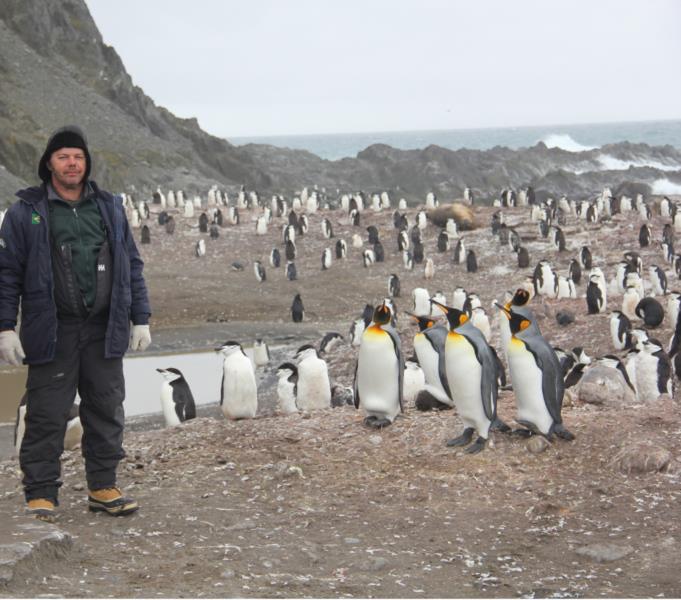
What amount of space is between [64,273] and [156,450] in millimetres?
2596

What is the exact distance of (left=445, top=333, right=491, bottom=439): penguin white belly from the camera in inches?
267

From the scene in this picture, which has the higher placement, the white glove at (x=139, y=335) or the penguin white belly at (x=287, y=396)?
the white glove at (x=139, y=335)

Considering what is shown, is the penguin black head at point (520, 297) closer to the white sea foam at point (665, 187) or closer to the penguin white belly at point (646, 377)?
the penguin white belly at point (646, 377)

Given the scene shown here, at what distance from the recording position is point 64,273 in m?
5.12

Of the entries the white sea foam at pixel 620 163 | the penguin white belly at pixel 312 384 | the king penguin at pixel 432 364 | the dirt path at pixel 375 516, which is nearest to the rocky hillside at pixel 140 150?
the white sea foam at pixel 620 163

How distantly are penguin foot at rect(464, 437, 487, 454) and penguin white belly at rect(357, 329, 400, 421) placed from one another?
39.2 inches

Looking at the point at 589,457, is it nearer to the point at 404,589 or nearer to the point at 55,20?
the point at 404,589

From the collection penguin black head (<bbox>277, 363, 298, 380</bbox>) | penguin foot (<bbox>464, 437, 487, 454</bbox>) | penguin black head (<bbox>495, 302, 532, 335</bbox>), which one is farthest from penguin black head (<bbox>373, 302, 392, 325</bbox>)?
penguin black head (<bbox>277, 363, 298, 380</bbox>)

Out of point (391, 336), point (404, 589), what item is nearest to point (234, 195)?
point (391, 336)

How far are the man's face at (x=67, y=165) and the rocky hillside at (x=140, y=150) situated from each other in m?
31.0

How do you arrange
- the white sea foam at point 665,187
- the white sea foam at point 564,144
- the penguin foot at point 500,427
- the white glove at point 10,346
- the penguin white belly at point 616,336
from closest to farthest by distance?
the white glove at point 10,346 < the penguin foot at point 500,427 < the penguin white belly at point 616,336 < the white sea foam at point 665,187 < the white sea foam at point 564,144

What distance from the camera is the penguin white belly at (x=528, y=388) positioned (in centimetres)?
682

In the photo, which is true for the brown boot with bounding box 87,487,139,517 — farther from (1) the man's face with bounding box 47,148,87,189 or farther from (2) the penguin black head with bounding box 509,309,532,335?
(2) the penguin black head with bounding box 509,309,532,335

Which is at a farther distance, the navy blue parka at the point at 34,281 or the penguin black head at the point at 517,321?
the penguin black head at the point at 517,321
